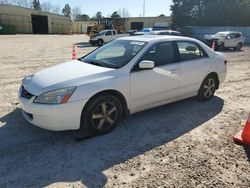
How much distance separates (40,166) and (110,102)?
1478 millimetres

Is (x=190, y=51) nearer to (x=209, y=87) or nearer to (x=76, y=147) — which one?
(x=209, y=87)

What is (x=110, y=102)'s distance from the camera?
418cm

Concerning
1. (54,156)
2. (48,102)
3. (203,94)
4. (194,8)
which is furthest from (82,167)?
(194,8)

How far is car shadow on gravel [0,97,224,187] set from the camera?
10.4 feet

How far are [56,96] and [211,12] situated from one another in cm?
4099

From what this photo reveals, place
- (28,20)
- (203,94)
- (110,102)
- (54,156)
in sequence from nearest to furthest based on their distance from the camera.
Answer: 1. (54,156)
2. (110,102)
3. (203,94)
4. (28,20)

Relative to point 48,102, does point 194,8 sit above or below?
above

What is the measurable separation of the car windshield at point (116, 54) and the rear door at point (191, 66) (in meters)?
1.05

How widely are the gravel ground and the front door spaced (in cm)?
42

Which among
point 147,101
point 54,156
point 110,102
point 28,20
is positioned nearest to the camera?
point 54,156

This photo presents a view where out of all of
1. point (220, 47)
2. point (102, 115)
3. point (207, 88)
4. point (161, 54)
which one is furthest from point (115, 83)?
point (220, 47)

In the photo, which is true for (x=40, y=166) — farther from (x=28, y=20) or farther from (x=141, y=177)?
(x=28, y=20)

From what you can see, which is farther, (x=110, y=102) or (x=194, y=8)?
(x=194, y=8)

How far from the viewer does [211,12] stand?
1561 inches
